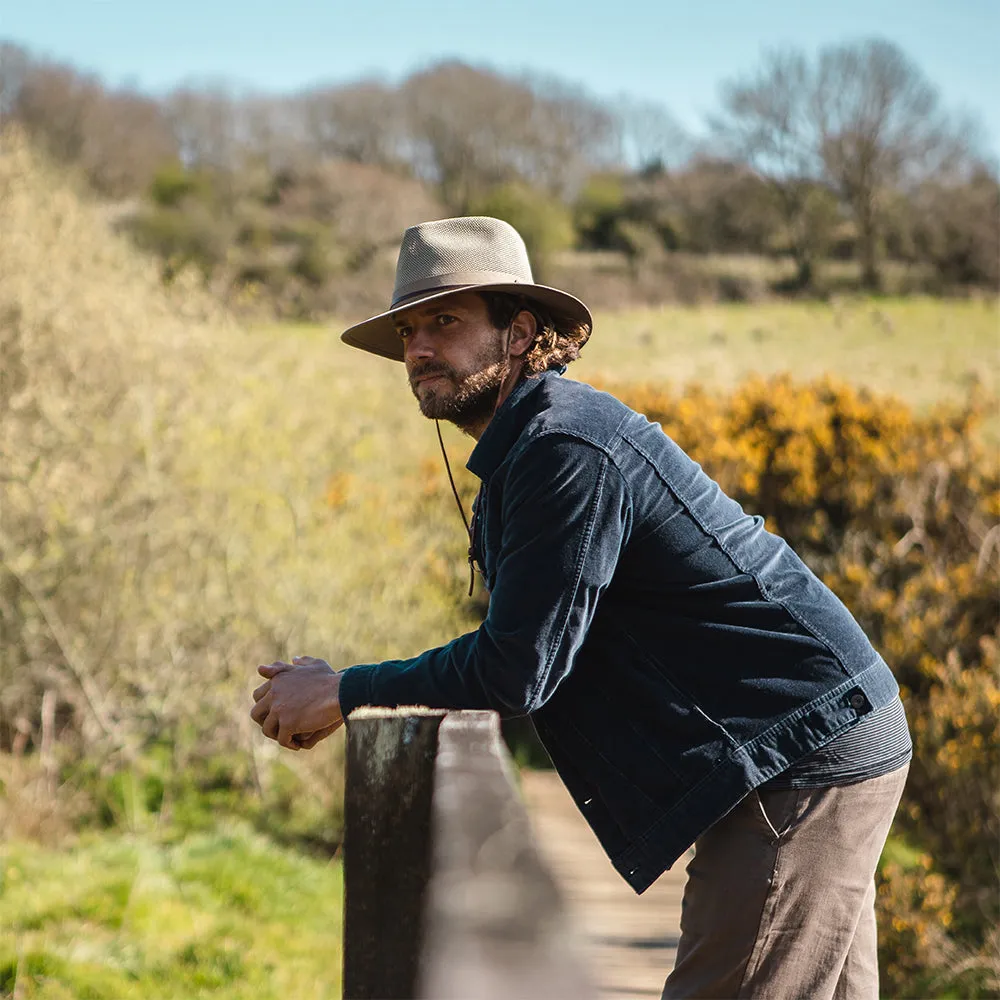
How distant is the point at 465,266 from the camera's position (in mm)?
2414

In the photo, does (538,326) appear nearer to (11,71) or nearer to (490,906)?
(490,906)

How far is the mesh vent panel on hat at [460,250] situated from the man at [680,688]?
0.08 metres

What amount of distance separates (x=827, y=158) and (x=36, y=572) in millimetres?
25418

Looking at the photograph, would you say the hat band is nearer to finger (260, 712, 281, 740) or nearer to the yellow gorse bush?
finger (260, 712, 281, 740)

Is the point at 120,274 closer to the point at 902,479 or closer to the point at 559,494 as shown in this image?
the point at 902,479

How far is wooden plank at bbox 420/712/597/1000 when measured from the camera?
1558mm

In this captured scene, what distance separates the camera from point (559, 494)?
2.09 meters

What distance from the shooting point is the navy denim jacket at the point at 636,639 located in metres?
2.07

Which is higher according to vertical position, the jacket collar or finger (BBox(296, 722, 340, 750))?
the jacket collar

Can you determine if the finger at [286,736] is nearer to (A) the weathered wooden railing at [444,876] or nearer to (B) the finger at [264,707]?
(B) the finger at [264,707]

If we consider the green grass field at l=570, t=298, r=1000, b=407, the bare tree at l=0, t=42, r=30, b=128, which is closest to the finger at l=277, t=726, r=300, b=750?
the green grass field at l=570, t=298, r=1000, b=407

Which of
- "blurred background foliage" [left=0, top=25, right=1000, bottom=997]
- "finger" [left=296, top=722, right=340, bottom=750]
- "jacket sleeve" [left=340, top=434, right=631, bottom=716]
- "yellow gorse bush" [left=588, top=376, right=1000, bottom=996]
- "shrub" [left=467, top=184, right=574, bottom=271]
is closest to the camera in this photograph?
"jacket sleeve" [left=340, top=434, right=631, bottom=716]

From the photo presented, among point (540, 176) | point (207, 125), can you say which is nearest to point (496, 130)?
point (540, 176)

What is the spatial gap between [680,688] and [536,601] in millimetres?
347
